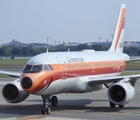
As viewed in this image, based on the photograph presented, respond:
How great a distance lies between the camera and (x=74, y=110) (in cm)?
2425

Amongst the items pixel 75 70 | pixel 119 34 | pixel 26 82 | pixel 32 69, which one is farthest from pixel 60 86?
pixel 119 34

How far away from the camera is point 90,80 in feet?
83.8

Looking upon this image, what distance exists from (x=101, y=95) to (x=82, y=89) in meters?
8.23

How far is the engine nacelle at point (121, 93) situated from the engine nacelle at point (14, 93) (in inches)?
182

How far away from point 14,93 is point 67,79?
3.33 metres

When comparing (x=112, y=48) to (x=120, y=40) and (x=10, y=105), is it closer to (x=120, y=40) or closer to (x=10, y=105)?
(x=120, y=40)

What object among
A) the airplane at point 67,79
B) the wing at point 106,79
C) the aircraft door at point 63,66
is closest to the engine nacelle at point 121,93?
the airplane at point 67,79

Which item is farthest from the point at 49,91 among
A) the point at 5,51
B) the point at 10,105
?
the point at 5,51

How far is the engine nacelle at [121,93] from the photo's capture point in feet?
77.0

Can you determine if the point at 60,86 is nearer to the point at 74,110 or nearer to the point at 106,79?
the point at 74,110

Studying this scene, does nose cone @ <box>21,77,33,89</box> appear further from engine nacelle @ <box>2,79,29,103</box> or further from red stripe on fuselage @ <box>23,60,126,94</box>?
engine nacelle @ <box>2,79,29,103</box>

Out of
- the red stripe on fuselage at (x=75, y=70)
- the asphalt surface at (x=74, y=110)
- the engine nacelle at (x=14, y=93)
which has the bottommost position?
the asphalt surface at (x=74, y=110)

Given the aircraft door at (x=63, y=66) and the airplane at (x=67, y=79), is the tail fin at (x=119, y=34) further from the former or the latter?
Result: the aircraft door at (x=63, y=66)

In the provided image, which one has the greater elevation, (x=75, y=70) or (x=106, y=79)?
(x=75, y=70)
